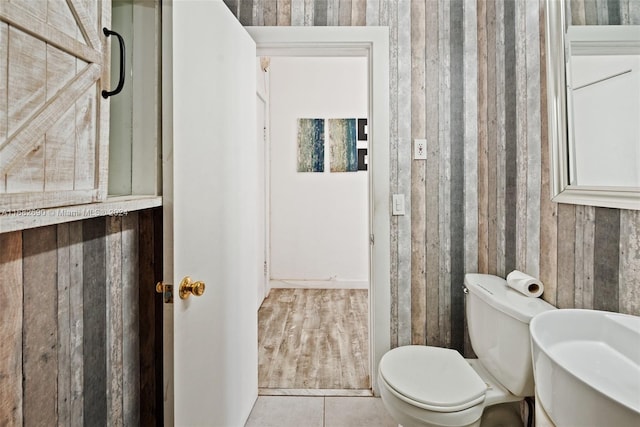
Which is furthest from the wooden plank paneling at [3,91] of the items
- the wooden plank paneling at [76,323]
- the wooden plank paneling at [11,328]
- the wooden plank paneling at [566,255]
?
the wooden plank paneling at [566,255]

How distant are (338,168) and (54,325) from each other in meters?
3.31

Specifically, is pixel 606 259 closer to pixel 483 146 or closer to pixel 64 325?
pixel 483 146

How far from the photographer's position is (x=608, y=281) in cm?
108

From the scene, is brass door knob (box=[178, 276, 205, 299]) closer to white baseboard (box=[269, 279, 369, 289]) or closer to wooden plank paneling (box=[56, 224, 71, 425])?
wooden plank paneling (box=[56, 224, 71, 425])

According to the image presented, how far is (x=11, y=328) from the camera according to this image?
2.25 feet

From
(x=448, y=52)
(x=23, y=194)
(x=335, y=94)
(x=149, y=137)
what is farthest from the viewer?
(x=335, y=94)

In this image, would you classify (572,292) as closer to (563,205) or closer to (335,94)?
(563,205)

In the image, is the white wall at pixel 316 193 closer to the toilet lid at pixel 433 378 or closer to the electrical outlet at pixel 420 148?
the electrical outlet at pixel 420 148

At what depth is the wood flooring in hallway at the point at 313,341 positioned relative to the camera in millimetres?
2094

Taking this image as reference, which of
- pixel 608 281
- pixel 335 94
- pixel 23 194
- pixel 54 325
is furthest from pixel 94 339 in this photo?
pixel 335 94

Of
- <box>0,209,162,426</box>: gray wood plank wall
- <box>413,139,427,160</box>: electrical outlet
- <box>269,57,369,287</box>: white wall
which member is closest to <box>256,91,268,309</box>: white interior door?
<box>269,57,369,287</box>: white wall

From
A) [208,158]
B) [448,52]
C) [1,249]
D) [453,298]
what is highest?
[448,52]

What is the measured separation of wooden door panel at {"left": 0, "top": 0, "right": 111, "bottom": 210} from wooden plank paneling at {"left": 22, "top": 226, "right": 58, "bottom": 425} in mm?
136

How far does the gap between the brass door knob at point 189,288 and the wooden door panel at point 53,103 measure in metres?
0.36
